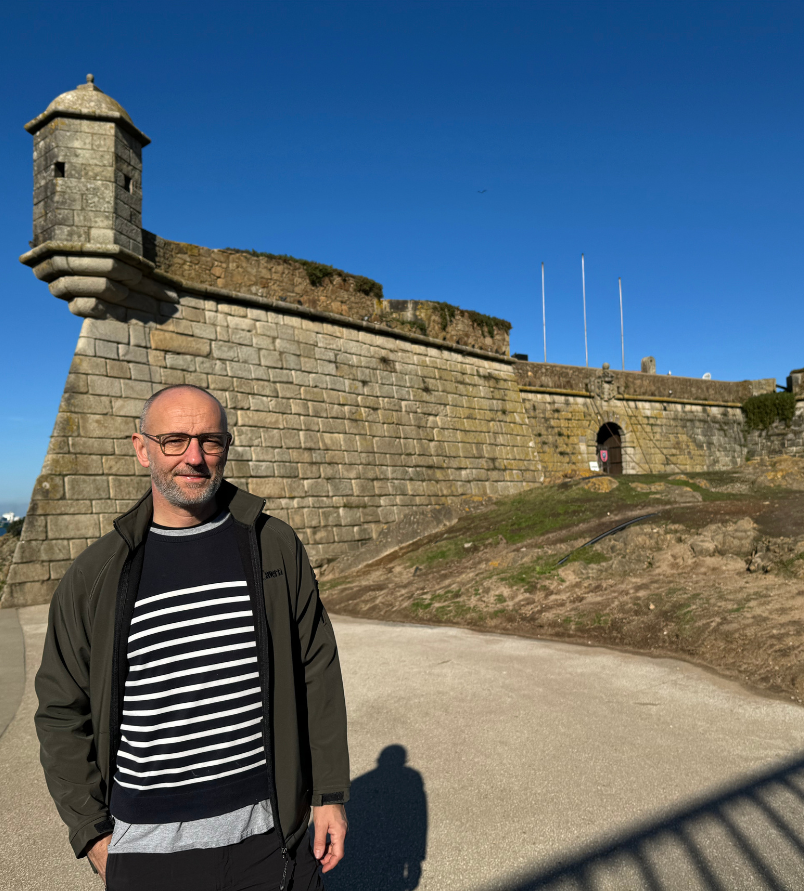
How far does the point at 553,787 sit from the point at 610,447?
72.4 ft

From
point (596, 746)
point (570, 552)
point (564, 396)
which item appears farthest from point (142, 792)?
point (564, 396)

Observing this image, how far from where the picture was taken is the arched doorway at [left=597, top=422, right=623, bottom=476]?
78.1 ft

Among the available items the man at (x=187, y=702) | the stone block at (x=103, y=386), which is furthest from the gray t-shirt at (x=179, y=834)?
the stone block at (x=103, y=386)

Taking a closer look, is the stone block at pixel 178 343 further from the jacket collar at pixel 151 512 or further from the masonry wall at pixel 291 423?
the jacket collar at pixel 151 512

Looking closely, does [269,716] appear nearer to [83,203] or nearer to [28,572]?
[28,572]

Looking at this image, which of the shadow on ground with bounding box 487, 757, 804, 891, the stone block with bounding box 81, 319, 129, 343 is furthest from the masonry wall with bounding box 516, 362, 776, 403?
the shadow on ground with bounding box 487, 757, 804, 891

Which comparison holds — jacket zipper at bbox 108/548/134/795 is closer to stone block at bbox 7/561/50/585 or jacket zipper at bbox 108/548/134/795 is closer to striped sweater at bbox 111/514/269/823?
striped sweater at bbox 111/514/269/823

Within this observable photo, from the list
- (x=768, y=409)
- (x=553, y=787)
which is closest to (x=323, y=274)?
(x=553, y=787)

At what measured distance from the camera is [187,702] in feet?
5.74

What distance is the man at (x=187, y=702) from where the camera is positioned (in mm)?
1684

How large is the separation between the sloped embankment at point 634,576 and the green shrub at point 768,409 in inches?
611

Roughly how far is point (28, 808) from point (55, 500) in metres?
7.09

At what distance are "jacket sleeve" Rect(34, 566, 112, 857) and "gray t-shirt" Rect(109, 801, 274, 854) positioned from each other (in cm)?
7

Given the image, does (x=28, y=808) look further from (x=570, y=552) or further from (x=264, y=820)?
(x=570, y=552)
